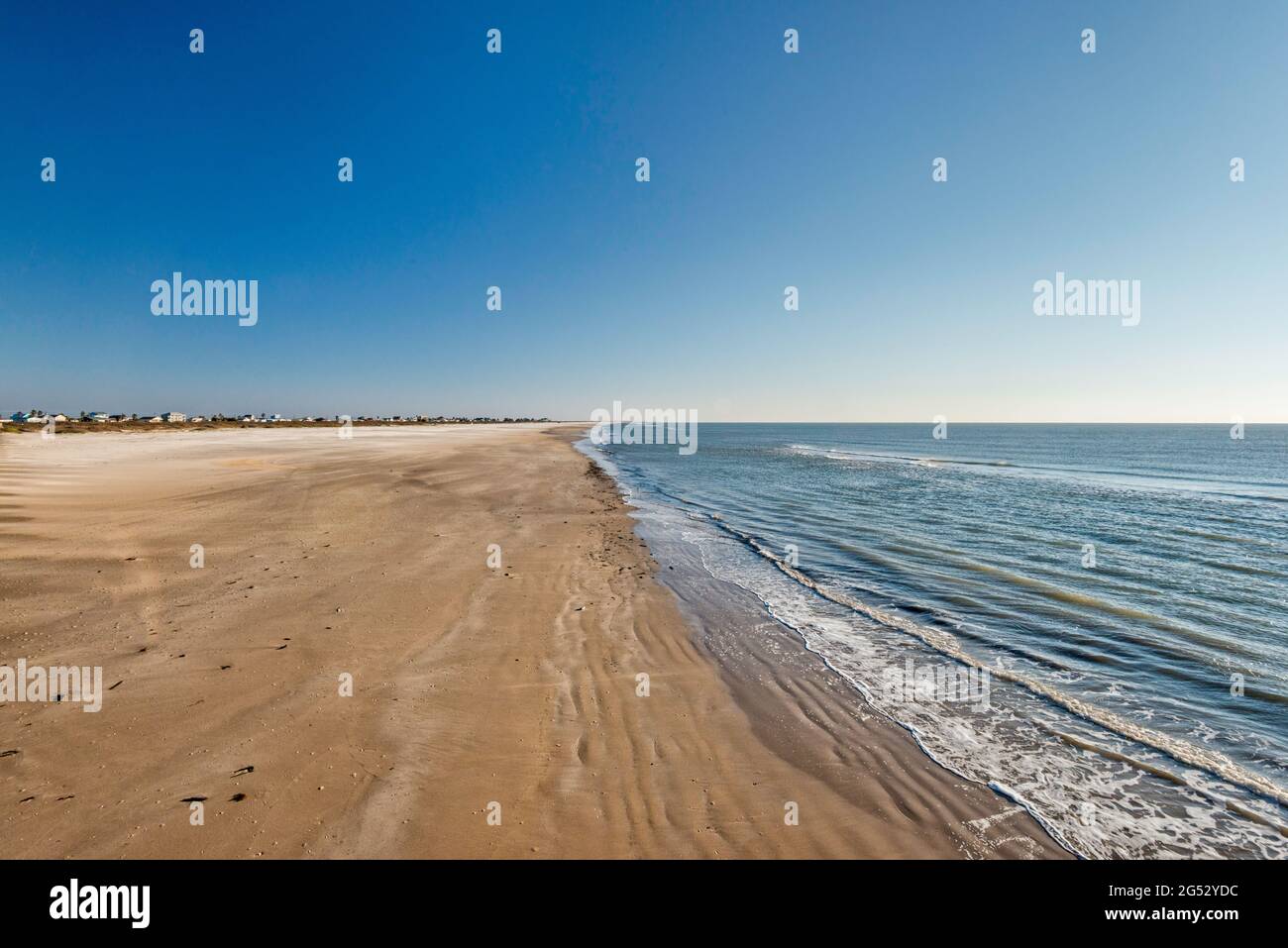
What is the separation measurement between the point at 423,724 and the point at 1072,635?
12.1 m

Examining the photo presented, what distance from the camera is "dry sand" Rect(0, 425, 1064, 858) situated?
441cm

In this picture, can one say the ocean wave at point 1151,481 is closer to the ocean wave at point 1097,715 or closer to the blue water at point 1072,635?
the blue water at point 1072,635

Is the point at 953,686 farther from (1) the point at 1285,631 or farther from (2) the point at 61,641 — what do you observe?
(2) the point at 61,641

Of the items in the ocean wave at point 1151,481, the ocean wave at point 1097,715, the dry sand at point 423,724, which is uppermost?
the ocean wave at point 1151,481

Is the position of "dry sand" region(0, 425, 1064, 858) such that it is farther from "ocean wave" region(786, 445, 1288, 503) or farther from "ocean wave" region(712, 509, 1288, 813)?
"ocean wave" region(786, 445, 1288, 503)

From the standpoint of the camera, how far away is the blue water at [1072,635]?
5527mm

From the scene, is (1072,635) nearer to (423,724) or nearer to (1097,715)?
(1097,715)

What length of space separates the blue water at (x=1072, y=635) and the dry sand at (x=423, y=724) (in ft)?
3.81

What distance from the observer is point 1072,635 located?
9.95 meters

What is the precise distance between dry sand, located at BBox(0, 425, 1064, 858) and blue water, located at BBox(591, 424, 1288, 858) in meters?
1.16

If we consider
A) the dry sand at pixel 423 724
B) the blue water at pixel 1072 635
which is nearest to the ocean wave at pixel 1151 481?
the blue water at pixel 1072 635

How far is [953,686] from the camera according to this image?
7875 mm
